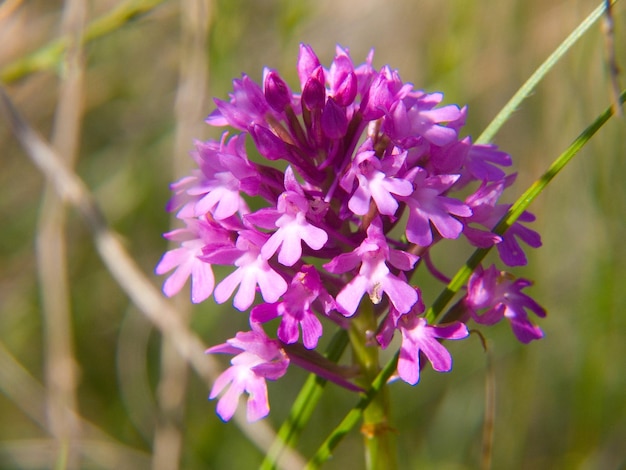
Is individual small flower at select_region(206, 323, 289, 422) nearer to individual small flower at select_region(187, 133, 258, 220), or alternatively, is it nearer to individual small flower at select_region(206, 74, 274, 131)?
individual small flower at select_region(187, 133, 258, 220)

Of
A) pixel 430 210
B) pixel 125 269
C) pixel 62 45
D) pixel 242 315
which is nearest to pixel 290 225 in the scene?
pixel 430 210

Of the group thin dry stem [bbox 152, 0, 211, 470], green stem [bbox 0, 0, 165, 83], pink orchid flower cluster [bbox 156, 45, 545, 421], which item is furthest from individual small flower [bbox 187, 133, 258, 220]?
green stem [bbox 0, 0, 165, 83]

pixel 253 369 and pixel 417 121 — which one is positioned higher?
pixel 417 121

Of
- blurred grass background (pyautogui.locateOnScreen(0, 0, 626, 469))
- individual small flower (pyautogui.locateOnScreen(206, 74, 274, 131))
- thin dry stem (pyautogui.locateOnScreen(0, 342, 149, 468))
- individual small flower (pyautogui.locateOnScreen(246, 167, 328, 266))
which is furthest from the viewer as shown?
thin dry stem (pyautogui.locateOnScreen(0, 342, 149, 468))

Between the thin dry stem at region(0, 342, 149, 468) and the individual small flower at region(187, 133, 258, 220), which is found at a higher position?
the individual small flower at region(187, 133, 258, 220)

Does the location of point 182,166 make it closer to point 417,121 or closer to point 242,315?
point 417,121

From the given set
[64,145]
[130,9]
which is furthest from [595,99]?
[64,145]
